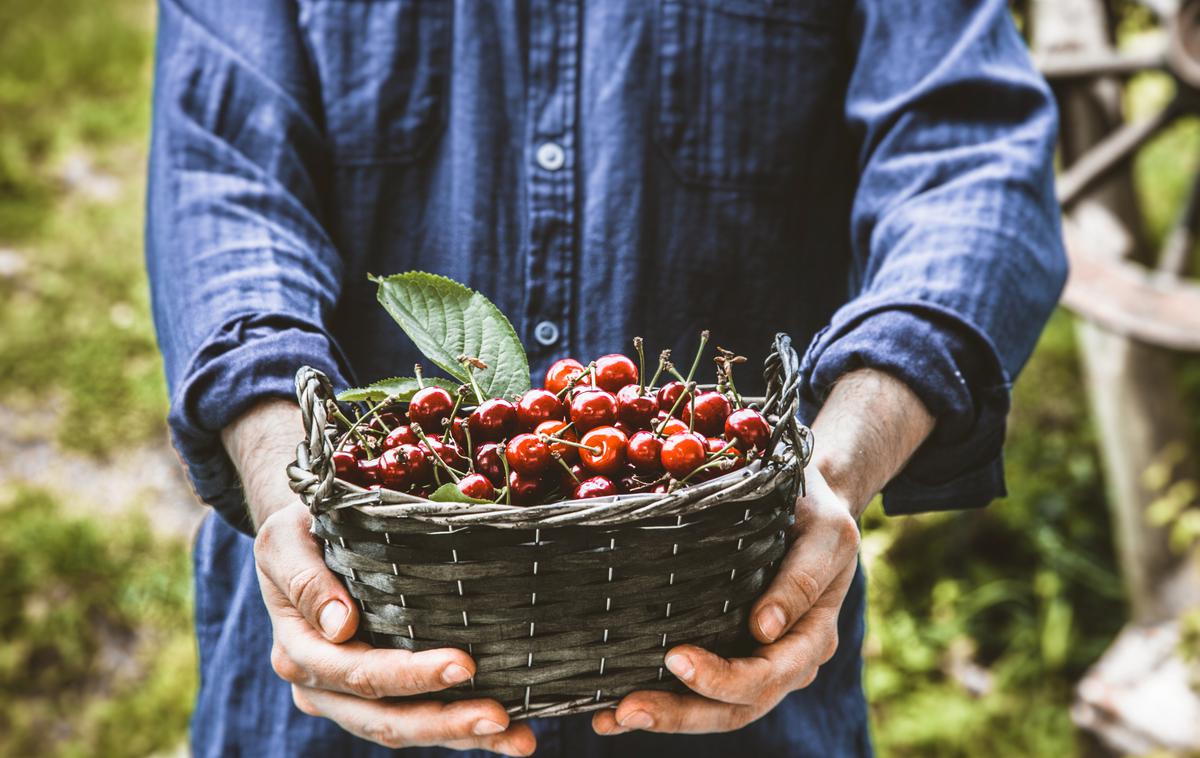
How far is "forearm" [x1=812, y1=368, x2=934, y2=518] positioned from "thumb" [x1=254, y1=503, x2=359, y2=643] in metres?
0.43

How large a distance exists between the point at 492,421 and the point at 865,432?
371 mm

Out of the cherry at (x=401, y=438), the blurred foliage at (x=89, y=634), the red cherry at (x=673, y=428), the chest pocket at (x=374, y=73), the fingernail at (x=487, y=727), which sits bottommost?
the blurred foliage at (x=89, y=634)

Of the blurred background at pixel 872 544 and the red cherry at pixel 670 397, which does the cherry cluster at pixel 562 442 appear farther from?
the blurred background at pixel 872 544

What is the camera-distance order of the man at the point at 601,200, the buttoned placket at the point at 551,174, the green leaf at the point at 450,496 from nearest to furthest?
1. the green leaf at the point at 450,496
2. the man at the point at 601,200
3. the buttoned placket at the point at 551,174

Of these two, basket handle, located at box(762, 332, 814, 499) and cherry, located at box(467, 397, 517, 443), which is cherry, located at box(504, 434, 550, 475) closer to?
cherry, located at box(467, 397, 517, 443)

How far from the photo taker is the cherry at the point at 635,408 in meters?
0.87

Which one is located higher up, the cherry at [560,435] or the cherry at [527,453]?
the cherry at [527,453]

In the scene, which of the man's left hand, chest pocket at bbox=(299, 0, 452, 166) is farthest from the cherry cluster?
chest pocket at bbox=(299, 0, 452, 166)

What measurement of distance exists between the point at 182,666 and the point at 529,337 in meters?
1.87

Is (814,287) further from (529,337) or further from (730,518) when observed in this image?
(730,518)

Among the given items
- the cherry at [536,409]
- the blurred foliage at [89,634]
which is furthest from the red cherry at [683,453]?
the blurred foliage at [89,634]

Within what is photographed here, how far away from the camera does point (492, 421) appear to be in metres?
0.84

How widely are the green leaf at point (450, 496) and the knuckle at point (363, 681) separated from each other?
0.16 metres

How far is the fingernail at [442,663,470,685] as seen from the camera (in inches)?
31.4
